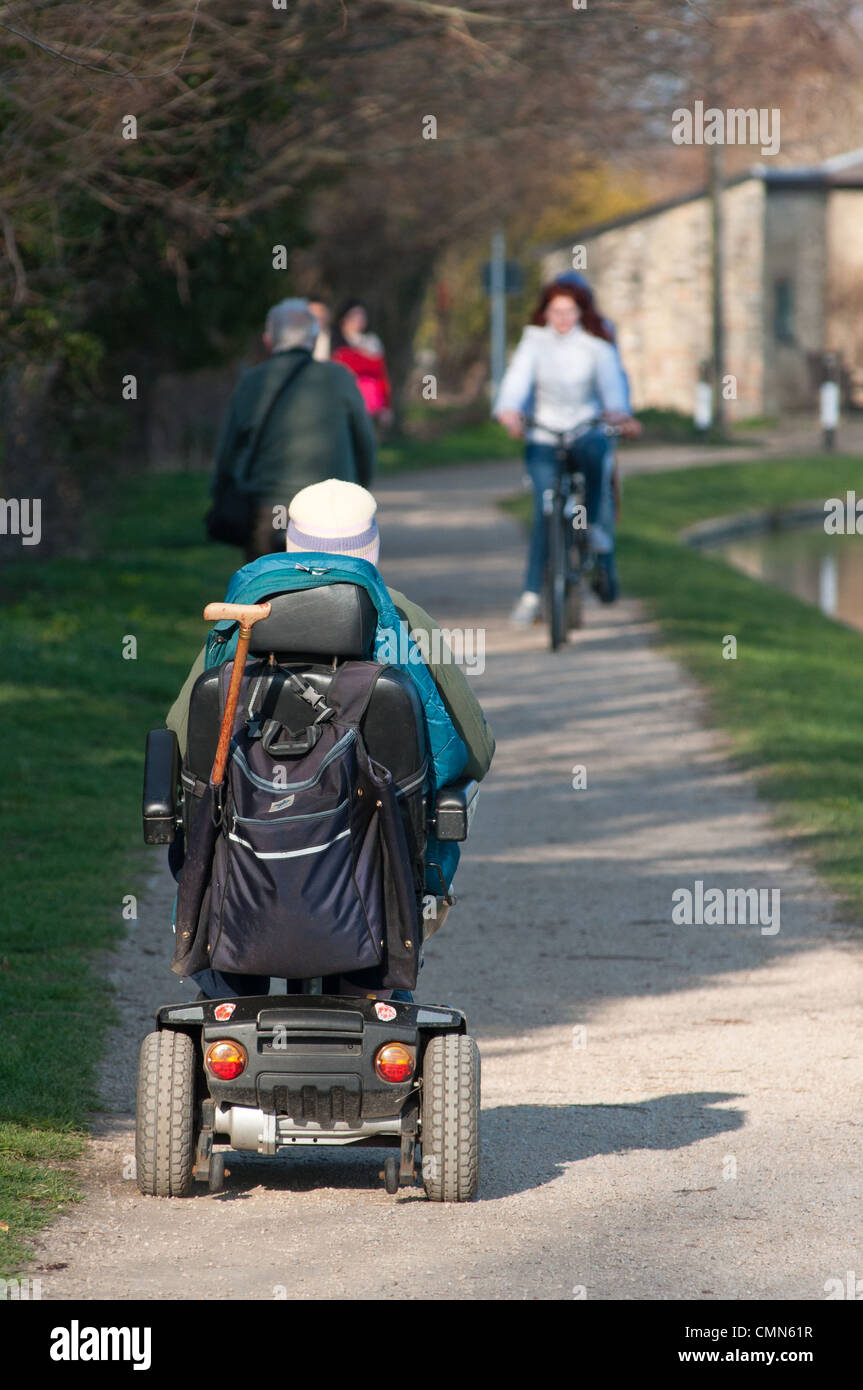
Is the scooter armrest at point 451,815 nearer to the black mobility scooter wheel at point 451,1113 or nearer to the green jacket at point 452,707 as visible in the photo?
the green jacket at point 452,707

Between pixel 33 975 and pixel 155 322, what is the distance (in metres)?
11.2

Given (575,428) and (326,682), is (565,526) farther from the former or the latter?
(326,682)

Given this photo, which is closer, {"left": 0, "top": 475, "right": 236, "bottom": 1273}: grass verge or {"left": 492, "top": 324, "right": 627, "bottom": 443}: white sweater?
{"left": 0, "top": 475, "right": 236, "bottom": 1273}: grass verge

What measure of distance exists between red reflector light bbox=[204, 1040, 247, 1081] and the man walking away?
16.0 ft

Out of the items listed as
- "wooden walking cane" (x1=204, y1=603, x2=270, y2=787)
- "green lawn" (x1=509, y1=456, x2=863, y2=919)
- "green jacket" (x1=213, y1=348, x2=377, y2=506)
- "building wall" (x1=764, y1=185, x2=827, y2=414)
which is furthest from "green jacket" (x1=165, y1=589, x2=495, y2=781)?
"building wall" (x1=764, y1=185, x2=827, y2=414)

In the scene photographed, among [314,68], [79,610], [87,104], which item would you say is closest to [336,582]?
[87,104]

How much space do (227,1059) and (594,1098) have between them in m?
1.29

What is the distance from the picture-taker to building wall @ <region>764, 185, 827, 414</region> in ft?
164

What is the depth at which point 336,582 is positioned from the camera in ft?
14.2

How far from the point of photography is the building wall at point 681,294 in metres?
49.7

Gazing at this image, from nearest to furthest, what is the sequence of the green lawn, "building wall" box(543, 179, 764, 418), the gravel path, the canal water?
the gravel path, the green lawn, the canal water, "building wall" box(543, 179, 764, 418)

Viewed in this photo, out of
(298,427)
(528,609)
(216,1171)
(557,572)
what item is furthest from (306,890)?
(528,609)

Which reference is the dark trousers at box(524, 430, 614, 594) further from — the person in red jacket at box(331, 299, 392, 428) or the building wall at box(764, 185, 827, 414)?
the building wall at box(764, 185, 827, 414)

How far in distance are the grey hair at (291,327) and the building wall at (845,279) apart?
42.5 meters
